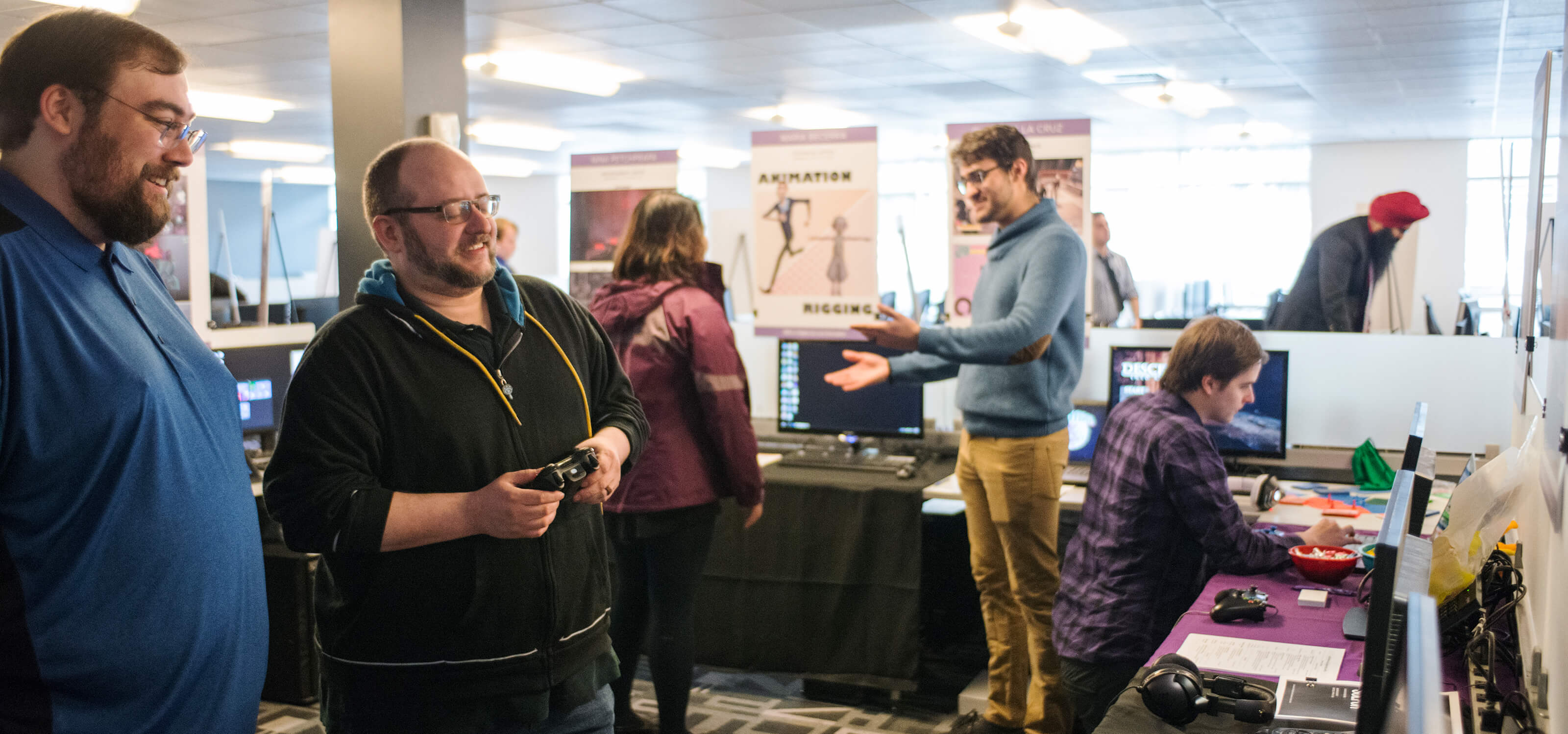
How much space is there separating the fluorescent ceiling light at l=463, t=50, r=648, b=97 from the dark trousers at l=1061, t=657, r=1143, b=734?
19.8 feet

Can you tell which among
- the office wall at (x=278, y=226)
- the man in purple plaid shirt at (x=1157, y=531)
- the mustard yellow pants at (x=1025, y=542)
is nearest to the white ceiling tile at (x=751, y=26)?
the mustard yellow pants at (x=1025, y=542)

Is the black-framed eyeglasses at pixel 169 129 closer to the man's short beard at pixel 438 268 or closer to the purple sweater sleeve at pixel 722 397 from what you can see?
the man's short beard at pixel 438 268

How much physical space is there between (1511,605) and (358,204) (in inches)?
135

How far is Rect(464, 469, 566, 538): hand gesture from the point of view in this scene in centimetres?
146

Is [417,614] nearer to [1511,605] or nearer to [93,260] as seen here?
[93,260]

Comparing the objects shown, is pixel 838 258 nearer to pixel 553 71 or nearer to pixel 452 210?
pixel 452 210

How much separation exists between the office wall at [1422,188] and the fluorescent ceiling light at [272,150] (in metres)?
11.5

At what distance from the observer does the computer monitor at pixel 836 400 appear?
408cm

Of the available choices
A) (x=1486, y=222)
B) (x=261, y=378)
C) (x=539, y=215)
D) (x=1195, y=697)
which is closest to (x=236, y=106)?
(x=261, y=378)

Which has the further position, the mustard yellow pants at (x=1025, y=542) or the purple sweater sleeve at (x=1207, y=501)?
the mustard yellow pants at (x=1025, y=542)

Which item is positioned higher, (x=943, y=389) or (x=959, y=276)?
(x=959, y=276)

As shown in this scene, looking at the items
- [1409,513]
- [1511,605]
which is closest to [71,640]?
[1409,513]

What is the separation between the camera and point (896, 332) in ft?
9.20

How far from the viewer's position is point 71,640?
1162 mm
